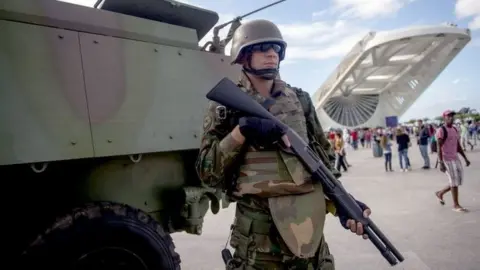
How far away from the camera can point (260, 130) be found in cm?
167

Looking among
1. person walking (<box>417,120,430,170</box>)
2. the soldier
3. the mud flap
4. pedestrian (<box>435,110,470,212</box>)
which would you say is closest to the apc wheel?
the mud flap

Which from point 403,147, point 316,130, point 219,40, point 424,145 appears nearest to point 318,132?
point 316,130

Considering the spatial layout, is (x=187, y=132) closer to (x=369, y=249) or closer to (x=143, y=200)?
(x=143, y=200)

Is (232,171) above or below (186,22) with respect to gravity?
below

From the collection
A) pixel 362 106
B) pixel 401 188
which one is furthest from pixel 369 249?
pixel 362 106

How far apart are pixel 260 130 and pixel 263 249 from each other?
1.69 ft

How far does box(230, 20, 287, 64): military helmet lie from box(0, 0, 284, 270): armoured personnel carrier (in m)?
0.89

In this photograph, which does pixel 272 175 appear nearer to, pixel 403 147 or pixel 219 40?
pixel 219 40

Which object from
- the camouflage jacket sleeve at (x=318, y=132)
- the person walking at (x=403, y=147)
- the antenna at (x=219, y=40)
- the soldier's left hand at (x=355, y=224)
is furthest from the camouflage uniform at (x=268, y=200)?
the person walking at (x=403, y=147)

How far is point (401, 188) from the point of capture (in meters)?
8.52

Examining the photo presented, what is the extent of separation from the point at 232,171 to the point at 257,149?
0.16 m

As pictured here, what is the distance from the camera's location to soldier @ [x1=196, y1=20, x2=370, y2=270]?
1.74m

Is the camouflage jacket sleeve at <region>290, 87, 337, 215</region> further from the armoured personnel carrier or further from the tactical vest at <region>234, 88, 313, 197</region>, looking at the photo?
the armoured personnel carrier

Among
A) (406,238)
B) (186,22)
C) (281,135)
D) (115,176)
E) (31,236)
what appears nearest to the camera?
(281,135)
